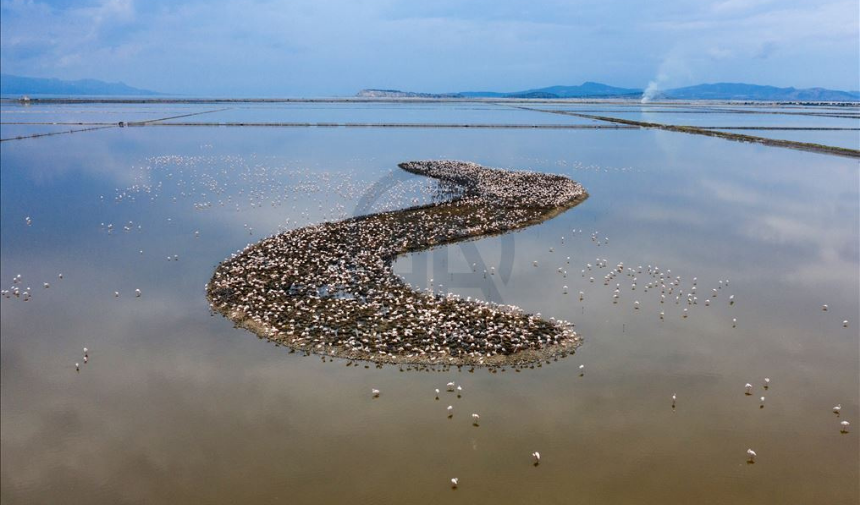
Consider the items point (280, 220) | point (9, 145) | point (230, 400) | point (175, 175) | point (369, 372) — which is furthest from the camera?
point (9, 145)

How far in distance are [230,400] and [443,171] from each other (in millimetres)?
23094

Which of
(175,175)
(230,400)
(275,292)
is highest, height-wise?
(175,175)

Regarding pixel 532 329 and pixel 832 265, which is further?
pixel 832 265

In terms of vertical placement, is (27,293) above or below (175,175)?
below

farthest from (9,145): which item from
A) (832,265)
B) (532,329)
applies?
(832,265)

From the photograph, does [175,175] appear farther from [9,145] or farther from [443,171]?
[9,145]

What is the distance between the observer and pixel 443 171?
101 ft

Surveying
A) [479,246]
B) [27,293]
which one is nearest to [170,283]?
[27,293]

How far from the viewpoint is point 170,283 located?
14.6m

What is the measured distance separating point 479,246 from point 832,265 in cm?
1104

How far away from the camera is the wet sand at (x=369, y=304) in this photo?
36.1ft

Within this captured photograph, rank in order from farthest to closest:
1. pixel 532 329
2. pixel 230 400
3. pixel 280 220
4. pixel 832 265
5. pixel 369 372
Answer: pixel 280 220, pixel 832 265, pixel 532 329, pixel 369 372, pixel 230 400

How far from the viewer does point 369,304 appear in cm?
1276

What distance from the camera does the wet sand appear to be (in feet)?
36.1
